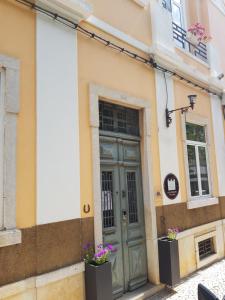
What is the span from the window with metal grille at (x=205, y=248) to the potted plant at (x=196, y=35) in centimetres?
497

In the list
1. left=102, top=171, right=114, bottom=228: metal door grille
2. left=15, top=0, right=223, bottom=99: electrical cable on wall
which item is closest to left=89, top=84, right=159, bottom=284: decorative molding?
left=102, top=171, right=114, bottom=228: metal door grille

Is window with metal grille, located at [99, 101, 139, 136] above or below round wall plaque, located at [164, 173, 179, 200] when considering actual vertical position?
above

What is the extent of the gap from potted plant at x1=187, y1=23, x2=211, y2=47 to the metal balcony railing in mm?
101

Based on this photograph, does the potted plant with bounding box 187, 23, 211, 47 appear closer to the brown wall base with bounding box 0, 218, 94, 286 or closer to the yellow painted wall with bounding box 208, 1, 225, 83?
the yellow painted wall with bounding box 208, 1, 225, 83

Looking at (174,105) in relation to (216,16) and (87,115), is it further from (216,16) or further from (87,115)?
(216,16)

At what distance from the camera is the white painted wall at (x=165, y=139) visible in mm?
5535

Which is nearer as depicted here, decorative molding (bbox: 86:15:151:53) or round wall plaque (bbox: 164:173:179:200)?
decorative molding (bbox: 86:15:151:53)

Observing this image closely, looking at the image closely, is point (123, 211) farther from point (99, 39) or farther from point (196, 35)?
point (196, 35)

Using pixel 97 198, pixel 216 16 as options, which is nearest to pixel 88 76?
pixel 97 198

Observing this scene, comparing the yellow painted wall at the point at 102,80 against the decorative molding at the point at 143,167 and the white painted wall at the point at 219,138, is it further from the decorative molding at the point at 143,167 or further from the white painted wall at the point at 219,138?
the white painted wall at the point at 219,138

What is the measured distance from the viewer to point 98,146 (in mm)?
4250

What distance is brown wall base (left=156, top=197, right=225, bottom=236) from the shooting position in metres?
5.26

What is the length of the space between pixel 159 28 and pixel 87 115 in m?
2.91

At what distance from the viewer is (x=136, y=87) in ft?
17.1
